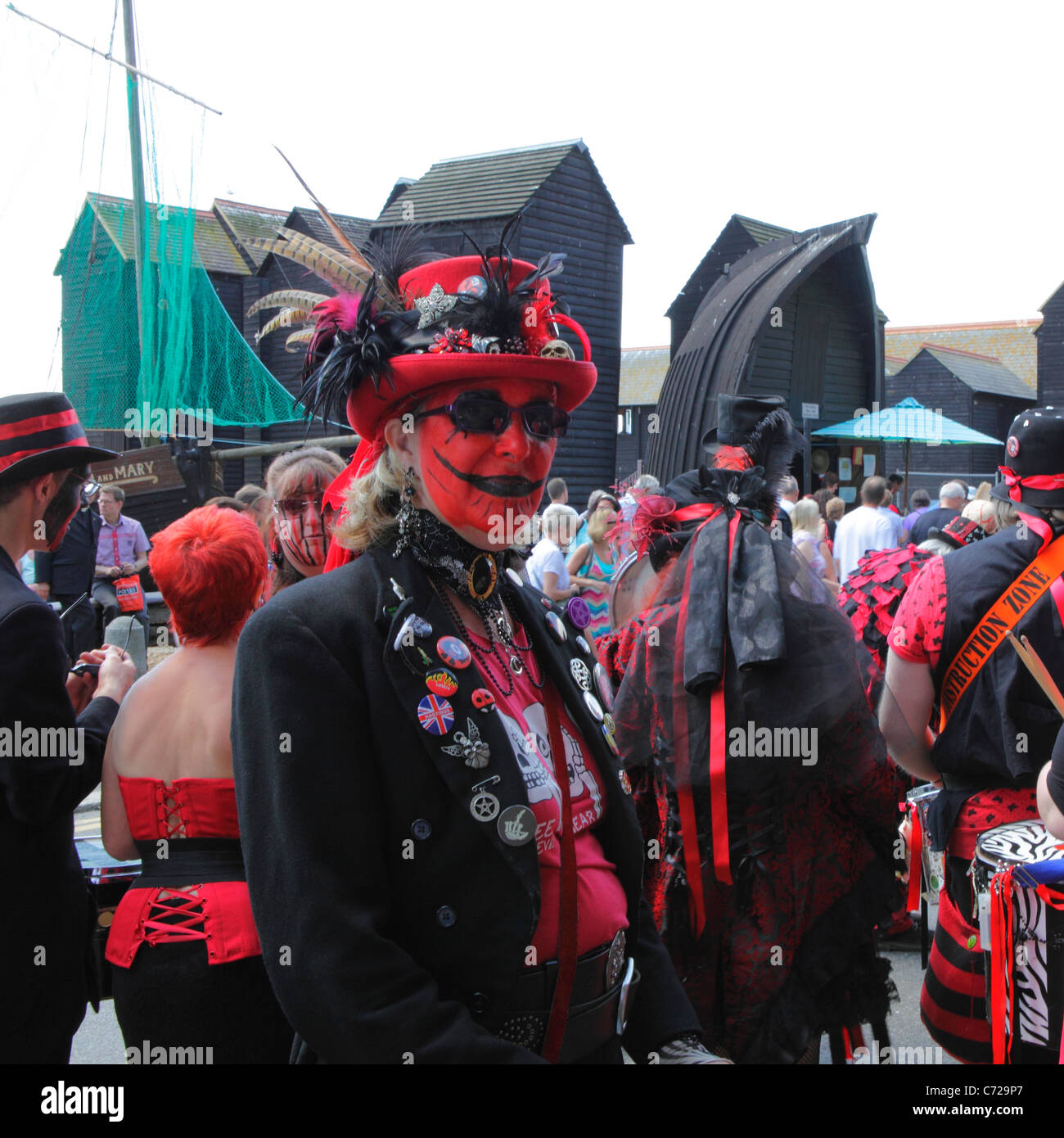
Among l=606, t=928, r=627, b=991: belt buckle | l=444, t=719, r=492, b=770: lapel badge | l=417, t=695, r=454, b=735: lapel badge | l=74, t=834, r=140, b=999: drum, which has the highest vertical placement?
l=417, t=695, r=454, b=735: lapel badge

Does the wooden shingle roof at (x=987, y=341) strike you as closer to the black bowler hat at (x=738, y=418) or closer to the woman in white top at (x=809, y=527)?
the woman in white top at (x=809, y=527)

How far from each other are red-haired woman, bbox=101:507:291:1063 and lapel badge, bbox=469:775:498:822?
1010 millimetres

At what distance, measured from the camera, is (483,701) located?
149cm

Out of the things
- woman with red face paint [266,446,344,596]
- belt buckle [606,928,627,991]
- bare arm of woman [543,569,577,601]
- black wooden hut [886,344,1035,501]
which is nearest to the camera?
belt buckle [606,928,627,991]

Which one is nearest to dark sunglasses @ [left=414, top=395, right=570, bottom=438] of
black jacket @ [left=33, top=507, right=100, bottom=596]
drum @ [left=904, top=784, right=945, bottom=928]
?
drum @ [left=904, top=784, right=945, bottom=928]

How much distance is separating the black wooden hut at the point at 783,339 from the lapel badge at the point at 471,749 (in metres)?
11.4

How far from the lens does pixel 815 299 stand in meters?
15.0

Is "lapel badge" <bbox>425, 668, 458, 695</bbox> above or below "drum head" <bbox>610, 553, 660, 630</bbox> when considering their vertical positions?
above

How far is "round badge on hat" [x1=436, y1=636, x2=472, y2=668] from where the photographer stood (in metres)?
1.50

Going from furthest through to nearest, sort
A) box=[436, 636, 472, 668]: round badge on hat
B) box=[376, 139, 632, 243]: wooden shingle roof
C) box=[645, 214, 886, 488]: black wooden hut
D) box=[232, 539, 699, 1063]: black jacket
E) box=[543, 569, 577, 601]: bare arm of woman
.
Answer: box=[376, 139, 632, 243]: wooden shingle roof, box=[645, 214, 886, 488]: black wooden hut, box=[543, 569, 577, 601]: bare arm of woman, box=[436, 636, 472, 668]: round badge on hat, box=[232, 539, 699, 1063]: black jacket

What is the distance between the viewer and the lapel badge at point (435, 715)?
1.42 m

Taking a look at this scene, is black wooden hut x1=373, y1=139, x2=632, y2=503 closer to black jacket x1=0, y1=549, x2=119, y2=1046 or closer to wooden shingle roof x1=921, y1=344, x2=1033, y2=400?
black jacket x1=0, y1=549, x2=119, y2=1046

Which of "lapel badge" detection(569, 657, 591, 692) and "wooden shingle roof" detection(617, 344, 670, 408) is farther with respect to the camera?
"wooden shingle roof" detection(617, 344, 670, 408)

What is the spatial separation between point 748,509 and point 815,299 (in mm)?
13266
